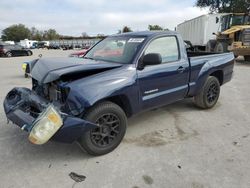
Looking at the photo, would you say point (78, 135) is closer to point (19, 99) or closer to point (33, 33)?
point (19, 99)

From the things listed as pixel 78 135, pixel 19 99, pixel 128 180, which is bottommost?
pixel 128 180

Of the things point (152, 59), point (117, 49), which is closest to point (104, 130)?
point (152, 59)

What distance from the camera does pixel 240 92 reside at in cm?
693

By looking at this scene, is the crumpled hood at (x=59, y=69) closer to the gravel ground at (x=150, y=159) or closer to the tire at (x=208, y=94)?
the gravel ground at (x=150, y=159)

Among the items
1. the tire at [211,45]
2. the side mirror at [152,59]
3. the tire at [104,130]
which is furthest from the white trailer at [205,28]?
the tire at [104,130]

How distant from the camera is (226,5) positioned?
34656 mm

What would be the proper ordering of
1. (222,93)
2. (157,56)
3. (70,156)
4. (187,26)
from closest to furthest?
(70,156)
(157,56)
(222,93)
(187,26)

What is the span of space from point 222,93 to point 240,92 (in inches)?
21.7

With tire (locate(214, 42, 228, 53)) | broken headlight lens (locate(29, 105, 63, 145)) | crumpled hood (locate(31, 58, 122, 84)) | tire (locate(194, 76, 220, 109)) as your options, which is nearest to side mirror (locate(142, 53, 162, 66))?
crumpled hood (locate(31, 58, 122, 84))

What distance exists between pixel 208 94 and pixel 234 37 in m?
10.7

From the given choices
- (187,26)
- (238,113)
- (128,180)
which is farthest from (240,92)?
(187,26)

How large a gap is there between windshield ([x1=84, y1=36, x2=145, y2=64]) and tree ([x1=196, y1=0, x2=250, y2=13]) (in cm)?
3208

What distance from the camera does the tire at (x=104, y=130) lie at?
3.22 m

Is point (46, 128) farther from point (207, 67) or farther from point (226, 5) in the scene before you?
point (226, 5)
